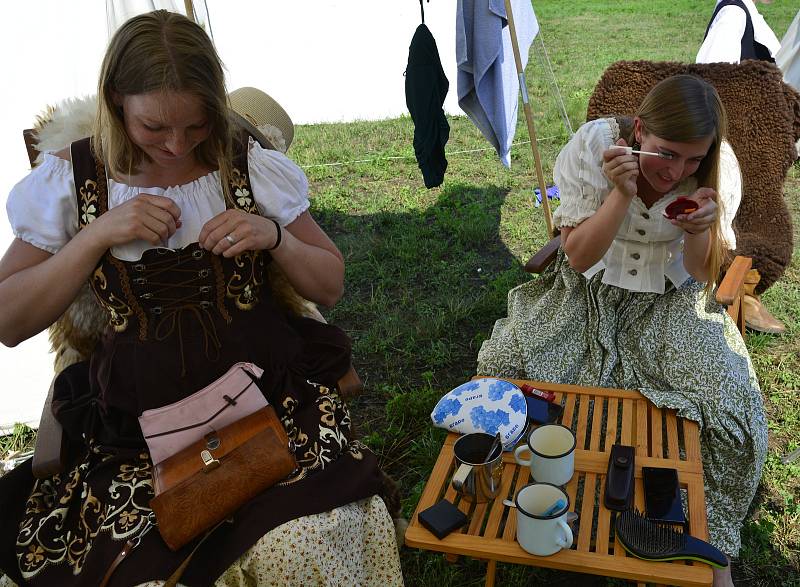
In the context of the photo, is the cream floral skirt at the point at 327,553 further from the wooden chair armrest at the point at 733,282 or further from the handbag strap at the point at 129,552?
the wooden chair armrest at the point at 733,282

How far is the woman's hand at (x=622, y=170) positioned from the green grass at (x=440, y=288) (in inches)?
50.7

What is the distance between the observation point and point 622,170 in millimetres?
2244

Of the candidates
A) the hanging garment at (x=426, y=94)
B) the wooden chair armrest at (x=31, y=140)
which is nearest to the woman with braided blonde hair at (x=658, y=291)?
the hanging garment at (x=426, y=94)

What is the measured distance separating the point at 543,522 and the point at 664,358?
1.01 m

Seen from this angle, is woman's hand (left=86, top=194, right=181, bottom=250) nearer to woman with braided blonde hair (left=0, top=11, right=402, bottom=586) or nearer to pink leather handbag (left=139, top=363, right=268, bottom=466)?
woman with braided blonde hair (left=0, top=11, right=402, bottom=586)

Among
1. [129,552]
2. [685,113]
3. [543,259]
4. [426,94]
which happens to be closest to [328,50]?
[426,94]

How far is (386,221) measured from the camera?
5.11 metres

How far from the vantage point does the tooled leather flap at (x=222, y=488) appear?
5.66 feet

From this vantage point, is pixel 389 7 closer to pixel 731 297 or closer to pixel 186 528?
pixel 731 297

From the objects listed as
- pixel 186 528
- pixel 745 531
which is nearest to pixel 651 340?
pixel 745 531

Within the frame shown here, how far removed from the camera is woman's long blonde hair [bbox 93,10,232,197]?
6.02ft

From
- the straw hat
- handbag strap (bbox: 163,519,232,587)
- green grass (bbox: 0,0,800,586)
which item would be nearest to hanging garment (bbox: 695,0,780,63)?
green grass (bbox: 0,0,800,586)

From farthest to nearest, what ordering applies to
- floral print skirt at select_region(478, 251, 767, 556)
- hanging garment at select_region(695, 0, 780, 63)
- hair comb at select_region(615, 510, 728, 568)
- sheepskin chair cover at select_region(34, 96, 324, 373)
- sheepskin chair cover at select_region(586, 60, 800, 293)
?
hanging garment at select_region(695, 0, 780, 63)
sheepskin chair cover at select_region(586, 60, 800, 293)
floral print skirt at select_region(478, 251, 767, 556)
sheepskin chair cover at select_region(34, 96, 324, 373)
hair comb at select_region(615, 510, 728, 568)

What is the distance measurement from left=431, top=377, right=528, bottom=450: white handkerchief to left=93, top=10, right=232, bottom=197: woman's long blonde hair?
1044 millimetres
